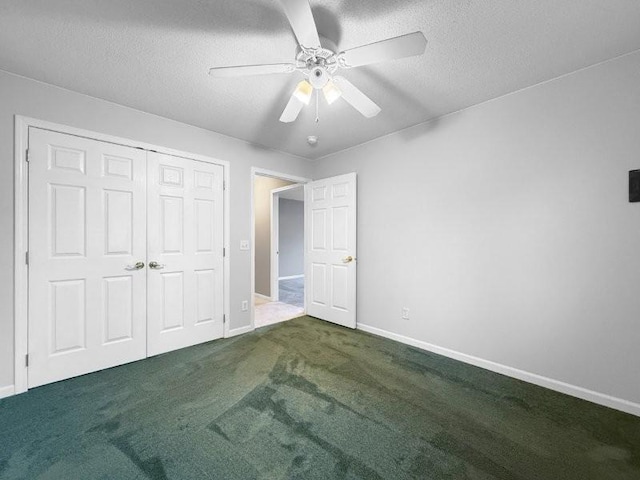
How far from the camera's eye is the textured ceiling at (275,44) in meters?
1.46

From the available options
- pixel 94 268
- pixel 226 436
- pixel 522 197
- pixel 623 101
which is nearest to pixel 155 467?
pixel 226 436

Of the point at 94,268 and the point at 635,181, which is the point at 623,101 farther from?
the point at 94,268

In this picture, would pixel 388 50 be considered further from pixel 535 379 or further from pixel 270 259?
pixel 270 259

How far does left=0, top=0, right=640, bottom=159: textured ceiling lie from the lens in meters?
1.46

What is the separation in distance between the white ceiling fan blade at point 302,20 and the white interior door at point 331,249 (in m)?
2.16

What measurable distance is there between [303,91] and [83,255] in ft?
7.68

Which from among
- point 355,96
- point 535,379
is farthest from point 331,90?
point 535,379

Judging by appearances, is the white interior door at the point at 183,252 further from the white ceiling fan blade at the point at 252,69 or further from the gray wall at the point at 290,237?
the gray wall at the point at 290,237

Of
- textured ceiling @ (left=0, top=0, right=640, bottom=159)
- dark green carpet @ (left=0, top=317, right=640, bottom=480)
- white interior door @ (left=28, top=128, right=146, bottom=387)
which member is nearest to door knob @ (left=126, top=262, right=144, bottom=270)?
white interior door @ (left=28, top=128, right=146, bottom=387)

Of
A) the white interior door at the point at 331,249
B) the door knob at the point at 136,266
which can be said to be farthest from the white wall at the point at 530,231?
the door knob at the point at 136,266

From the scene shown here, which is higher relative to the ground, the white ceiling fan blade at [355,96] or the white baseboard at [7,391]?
the white ceiling fan blade at [355,96]

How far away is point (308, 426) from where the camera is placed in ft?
5.57

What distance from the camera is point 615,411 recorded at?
1.84 meters

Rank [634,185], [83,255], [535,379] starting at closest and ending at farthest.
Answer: [634,185]
[535,379]
[83,255]
